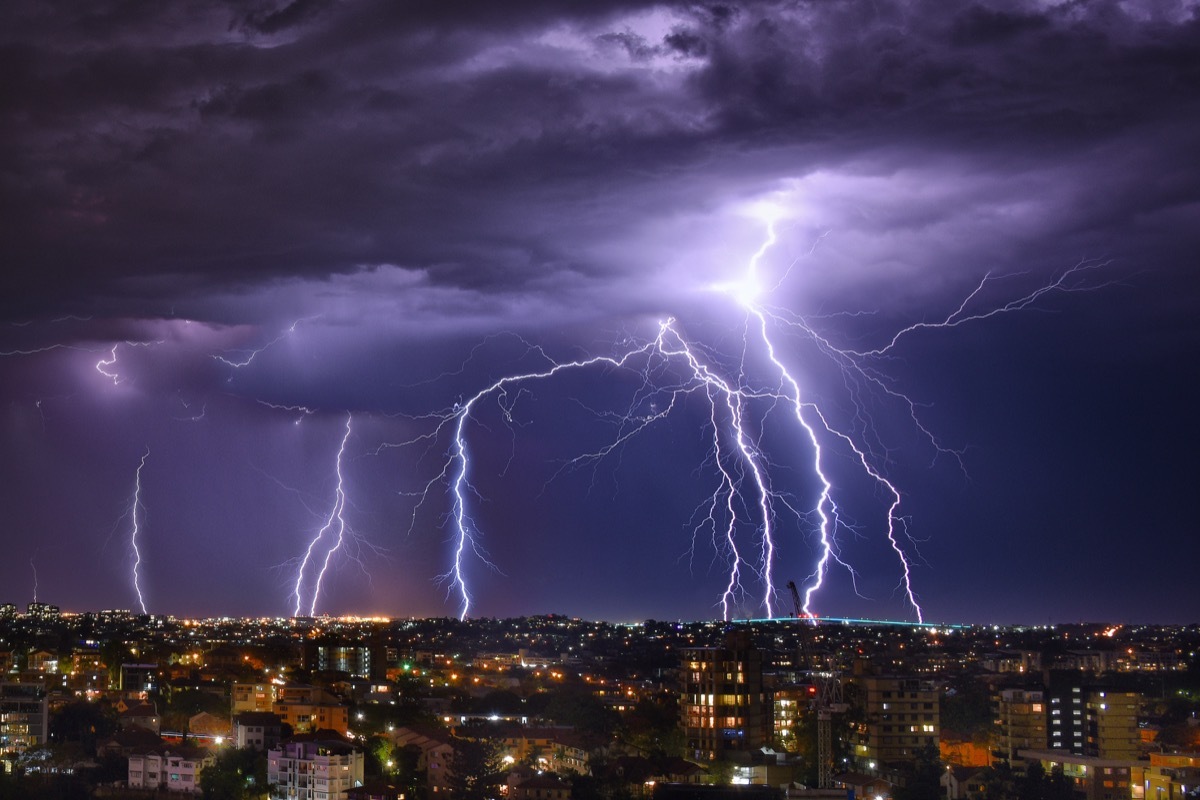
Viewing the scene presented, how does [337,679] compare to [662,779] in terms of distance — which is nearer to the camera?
[662,779]


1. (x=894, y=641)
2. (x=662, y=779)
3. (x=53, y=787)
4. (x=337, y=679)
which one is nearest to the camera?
(x=662, y=779)

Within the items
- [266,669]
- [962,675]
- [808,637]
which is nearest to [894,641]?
[808,637]

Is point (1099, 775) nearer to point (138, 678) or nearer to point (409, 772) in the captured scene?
point (409, 772)

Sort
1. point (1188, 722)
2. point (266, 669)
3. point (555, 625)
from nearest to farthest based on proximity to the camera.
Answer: point (1188, 722) < point (266, 669) < point (555, 625)

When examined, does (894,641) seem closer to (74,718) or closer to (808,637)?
(808,637)

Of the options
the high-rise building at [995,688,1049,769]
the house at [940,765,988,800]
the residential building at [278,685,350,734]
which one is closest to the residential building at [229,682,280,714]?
the residential building at [278,685,350,734]
